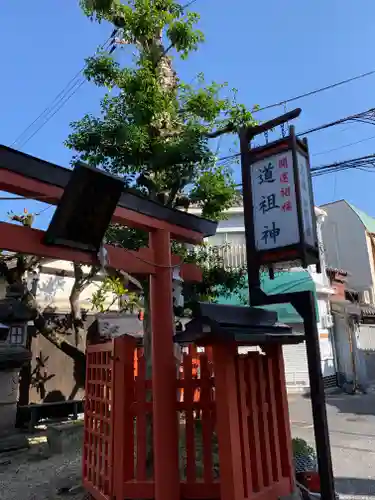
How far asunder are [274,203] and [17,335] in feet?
24.4

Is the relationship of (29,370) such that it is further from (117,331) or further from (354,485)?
(354,485)

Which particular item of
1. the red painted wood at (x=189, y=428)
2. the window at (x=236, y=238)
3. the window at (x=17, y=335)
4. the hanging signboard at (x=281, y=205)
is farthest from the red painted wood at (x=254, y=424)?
the window at (x=236, y=238)

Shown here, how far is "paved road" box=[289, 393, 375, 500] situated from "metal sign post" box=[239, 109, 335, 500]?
78.2 inches

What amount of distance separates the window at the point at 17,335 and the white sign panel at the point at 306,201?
760 centimetres

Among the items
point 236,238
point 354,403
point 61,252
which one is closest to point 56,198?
point 61,252

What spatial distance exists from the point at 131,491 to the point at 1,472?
3.93 meters

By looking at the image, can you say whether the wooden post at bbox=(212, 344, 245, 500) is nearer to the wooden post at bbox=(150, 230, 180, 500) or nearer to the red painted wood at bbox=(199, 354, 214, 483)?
the red painted wood at bbox=(199, 354, 214, 483)

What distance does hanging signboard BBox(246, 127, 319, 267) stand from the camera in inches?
215

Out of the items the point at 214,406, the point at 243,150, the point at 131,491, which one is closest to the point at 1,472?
the point at 131,491

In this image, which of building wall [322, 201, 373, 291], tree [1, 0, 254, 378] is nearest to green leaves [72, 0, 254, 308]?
tree [1, 0, 254, 378]

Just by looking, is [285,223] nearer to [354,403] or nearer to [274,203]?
[274,203]

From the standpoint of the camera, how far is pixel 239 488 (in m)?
4.36

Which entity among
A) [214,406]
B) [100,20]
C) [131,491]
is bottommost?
[131,491]

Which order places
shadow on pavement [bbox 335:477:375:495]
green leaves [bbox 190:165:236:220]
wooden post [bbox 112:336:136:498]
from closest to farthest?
wooden post [bbox 112:336:136:498]
shadow on pavement [bbox 335:477:375:495]
green leaves [bbox 190:165:236:220]
